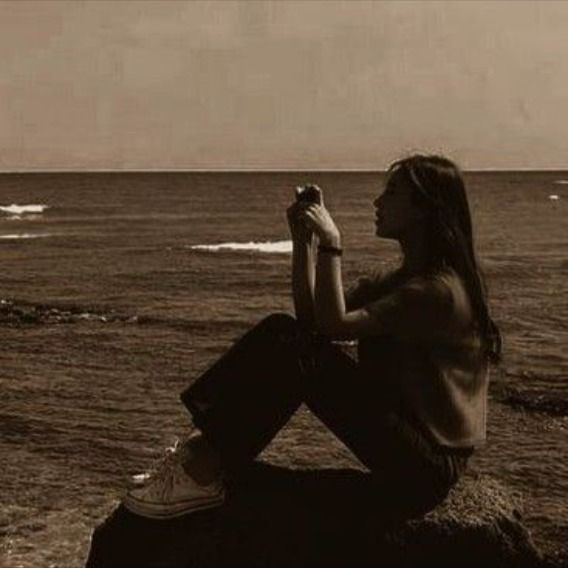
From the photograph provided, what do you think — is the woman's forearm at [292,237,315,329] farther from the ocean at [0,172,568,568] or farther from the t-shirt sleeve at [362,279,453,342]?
the ocean at [0,172,568,568]

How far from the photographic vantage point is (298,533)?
17.4 ft

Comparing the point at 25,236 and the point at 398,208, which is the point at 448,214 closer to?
the point at 398,208

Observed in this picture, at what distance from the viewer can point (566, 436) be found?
11562 mm

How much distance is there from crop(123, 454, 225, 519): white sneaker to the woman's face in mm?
1539

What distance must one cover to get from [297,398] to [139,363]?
37.6 feet

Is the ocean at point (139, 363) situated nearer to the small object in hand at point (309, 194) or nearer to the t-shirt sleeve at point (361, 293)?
the t-shirt sleeve at point (361, 293)

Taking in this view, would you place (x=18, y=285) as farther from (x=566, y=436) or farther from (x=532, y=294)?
(x=566, y=436)

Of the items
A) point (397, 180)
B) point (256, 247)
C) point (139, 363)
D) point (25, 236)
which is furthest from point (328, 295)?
point (25, 236)

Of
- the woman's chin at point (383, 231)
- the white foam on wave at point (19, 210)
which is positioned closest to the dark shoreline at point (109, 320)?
the woman's chin at point (383, 231)

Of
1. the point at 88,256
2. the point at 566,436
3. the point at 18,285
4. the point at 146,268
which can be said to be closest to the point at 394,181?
the point at 566,436

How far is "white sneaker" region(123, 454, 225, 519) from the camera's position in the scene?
5.01 m

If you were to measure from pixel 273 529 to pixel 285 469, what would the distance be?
1.35 feet

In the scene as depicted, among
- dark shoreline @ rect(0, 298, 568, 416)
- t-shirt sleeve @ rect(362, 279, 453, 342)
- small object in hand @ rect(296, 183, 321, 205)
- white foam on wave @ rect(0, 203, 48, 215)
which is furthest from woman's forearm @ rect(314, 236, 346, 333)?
white foam on wave @ rect(0, 203, 48, 215)

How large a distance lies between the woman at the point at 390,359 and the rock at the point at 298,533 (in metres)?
0.41
